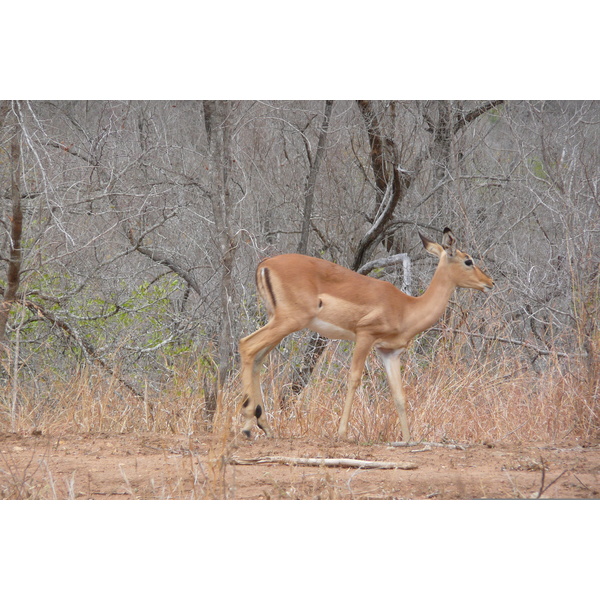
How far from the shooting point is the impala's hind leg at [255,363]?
5.62 m

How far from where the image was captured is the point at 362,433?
605 cm

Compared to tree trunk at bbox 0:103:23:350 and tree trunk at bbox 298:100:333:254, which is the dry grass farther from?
tree trunk at bbox 298:100:333:254

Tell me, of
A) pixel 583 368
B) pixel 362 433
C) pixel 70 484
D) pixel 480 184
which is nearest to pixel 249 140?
pixel 480 184

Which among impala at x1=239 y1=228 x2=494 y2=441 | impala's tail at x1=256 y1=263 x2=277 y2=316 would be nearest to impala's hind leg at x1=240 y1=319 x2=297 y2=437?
impala at x1=239 y1=228 x2=494 y2=441

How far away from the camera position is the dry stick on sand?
15.1 ft

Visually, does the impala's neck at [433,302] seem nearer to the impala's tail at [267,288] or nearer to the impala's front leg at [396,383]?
the impala's front leg at [396,383]

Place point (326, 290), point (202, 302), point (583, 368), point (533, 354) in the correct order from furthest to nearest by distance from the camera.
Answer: point (202, 302) → point (533, 354) → point (583, 368) → point (326, 290)

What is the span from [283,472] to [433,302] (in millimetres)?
2037

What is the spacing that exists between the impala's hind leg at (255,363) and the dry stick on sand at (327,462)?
2.76ft

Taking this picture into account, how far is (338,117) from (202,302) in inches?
88.7

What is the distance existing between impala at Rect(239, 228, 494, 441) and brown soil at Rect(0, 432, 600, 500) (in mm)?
445

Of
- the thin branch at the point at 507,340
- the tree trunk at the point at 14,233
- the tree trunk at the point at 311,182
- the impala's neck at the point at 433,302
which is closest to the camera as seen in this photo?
the impala's neck at the point at 433,302

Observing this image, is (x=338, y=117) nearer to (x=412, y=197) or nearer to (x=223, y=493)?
(x=412, y=197)

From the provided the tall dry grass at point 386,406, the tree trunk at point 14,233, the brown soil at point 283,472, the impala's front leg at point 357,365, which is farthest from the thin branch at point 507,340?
the tree trunk at point 14,233
